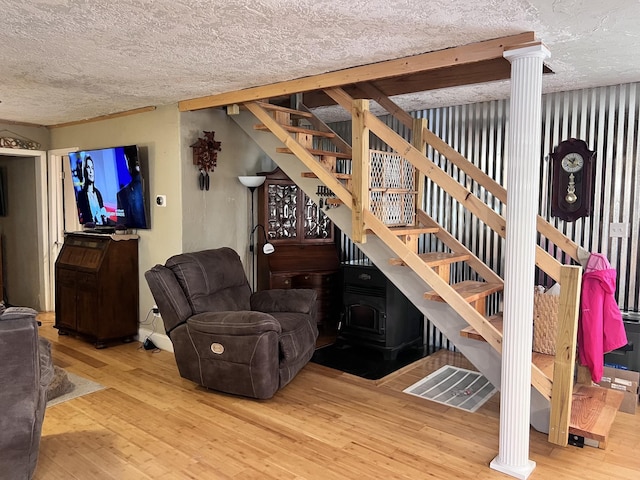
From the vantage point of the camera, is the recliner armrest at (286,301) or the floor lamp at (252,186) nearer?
the recliner armrest at (286,301)

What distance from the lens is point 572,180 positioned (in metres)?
4.12

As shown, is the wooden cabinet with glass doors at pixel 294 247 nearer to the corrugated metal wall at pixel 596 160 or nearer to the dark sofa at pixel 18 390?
the corrugated metal wall at pixel 596 160

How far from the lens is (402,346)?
189 inches

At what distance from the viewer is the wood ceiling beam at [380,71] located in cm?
276

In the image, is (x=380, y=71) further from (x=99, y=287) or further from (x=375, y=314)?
(x=99, y=287)

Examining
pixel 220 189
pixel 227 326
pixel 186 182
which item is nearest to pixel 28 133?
pixel 186 182

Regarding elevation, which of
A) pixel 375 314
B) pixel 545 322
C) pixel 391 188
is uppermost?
pixel 391 188

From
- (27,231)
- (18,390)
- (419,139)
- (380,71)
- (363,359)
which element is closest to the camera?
(18,390)

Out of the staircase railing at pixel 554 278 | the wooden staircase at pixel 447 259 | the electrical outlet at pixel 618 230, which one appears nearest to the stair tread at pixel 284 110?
the wooden staircase at pixel 447 259

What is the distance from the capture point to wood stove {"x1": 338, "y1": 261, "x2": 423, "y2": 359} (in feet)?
15.3

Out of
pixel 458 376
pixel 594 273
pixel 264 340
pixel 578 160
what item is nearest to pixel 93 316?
pixel 264 340

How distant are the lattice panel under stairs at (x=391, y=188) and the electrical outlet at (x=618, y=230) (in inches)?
61.4

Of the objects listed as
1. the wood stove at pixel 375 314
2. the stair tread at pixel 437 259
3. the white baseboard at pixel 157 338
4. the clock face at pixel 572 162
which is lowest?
the white baseboard at pixel 157 338

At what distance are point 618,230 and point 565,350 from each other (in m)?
1.67
